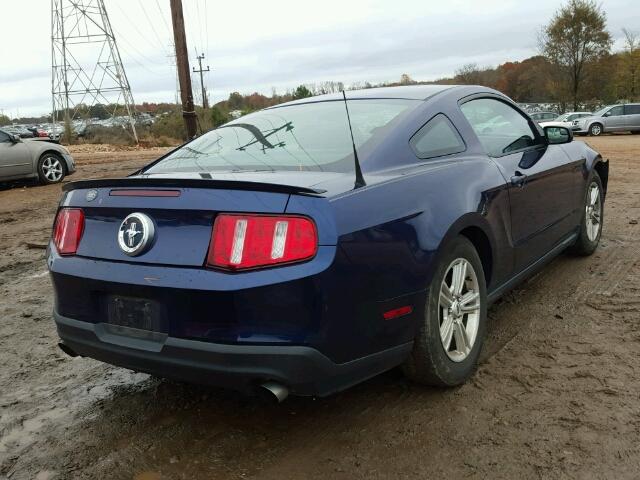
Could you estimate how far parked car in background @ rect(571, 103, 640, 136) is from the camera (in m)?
26.6

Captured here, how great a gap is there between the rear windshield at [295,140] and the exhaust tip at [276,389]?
976mm

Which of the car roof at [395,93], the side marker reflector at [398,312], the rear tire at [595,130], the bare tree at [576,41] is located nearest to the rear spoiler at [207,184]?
the side marker reflector at [398,312]

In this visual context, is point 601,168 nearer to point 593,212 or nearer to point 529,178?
point 593,212

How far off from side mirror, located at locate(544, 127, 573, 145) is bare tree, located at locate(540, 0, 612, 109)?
1825 inches

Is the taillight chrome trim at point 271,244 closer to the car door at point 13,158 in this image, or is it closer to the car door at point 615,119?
the car door at point 13,158

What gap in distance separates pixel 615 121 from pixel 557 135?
83.5ft

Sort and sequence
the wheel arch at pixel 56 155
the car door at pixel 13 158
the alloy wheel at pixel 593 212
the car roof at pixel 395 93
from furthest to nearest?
the wheel arch at pixel 56 155 → the car door at pixel 13 158 → the alloy wheel at pixel 593 212 → the car roof at pixel 395 93

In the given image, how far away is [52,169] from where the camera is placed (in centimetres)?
1285

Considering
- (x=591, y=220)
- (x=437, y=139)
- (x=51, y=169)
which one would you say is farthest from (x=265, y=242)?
(x=51, y=169)

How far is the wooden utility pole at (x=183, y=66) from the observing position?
1606 cm

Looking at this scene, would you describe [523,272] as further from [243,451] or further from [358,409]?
[243,451]

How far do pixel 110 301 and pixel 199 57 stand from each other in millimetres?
74267

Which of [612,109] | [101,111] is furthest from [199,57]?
[612,109]

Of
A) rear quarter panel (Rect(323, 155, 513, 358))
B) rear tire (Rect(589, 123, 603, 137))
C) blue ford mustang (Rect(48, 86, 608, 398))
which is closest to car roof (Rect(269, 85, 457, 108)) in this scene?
blue ford mustang (Rect(48, 86, 608, 398))
